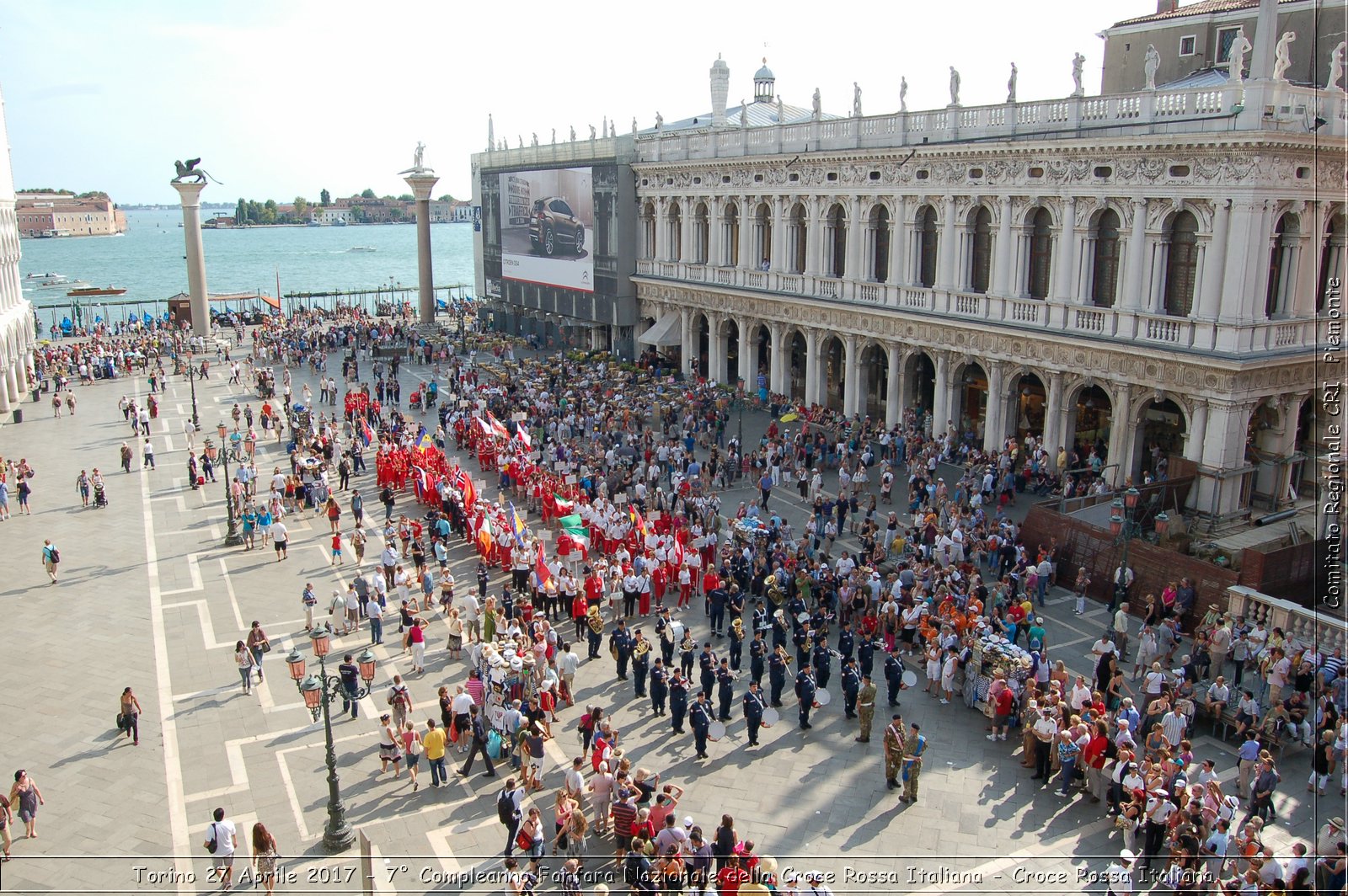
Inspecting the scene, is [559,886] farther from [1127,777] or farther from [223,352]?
[223,352]

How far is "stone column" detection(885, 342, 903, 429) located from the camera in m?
36.5

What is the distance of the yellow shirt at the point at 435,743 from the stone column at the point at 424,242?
5575cm

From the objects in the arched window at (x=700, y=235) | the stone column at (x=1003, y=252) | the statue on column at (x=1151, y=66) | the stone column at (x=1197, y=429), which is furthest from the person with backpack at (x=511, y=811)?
the arched window at (x=700, y=235)

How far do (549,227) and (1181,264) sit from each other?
37.0 m

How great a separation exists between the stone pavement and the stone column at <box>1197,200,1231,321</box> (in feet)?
29.2

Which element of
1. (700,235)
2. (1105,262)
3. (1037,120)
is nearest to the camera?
(1105,262)

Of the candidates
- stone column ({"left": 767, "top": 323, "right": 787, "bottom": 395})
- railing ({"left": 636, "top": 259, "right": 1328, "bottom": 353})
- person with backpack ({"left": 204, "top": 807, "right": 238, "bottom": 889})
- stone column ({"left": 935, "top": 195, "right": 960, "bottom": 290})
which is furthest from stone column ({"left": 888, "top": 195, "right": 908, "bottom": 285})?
person with backpack ({"left": 204, "top": 807, "right": 238, "bottom": 889})

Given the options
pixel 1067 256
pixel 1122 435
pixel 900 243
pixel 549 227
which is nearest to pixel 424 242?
pixel 549 227

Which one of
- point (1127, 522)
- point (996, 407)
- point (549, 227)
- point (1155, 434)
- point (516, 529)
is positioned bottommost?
point (516, 529)

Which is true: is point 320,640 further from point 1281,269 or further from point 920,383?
point 920,383

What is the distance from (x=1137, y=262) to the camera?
2791 cm

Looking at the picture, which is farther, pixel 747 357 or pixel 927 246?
pixel 747 357

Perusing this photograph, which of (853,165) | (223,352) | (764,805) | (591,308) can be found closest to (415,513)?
(764,805)

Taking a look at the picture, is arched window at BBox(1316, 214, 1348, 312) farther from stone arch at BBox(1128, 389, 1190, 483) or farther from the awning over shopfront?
the awning over shopfront
